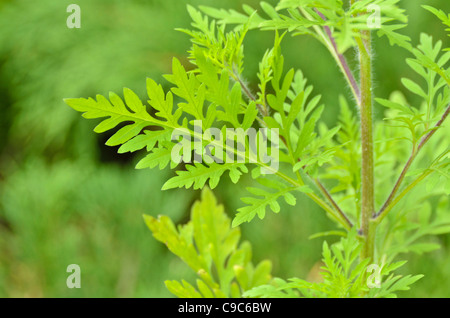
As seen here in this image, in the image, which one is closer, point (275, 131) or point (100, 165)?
point (275, 131)

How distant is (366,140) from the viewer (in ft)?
0.92

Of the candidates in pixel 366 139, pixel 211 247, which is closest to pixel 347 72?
pixel 366 139

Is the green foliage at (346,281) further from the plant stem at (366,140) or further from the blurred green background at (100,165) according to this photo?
the blurred green background at (100,165)

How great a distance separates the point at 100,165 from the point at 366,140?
0.92 metres

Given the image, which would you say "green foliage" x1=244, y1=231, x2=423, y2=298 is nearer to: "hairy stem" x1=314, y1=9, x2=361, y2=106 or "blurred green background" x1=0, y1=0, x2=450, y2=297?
"hairy stem" x1=314, y1=9, x2=361, y2=106

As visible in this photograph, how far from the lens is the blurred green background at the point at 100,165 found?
2.20ft

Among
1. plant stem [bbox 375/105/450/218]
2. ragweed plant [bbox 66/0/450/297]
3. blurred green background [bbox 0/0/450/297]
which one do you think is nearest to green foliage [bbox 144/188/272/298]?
ragweed plant [bbox 66/0/450/297]

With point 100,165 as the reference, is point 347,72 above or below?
below

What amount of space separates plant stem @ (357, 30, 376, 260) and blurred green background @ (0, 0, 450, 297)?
28 cm

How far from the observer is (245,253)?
15.4 inches

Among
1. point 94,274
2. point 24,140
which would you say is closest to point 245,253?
point 94,274

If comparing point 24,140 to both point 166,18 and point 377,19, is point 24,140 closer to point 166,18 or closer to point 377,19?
point 166,18

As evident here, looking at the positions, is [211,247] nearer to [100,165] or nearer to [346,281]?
[346,281]

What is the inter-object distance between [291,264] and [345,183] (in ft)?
1.19
